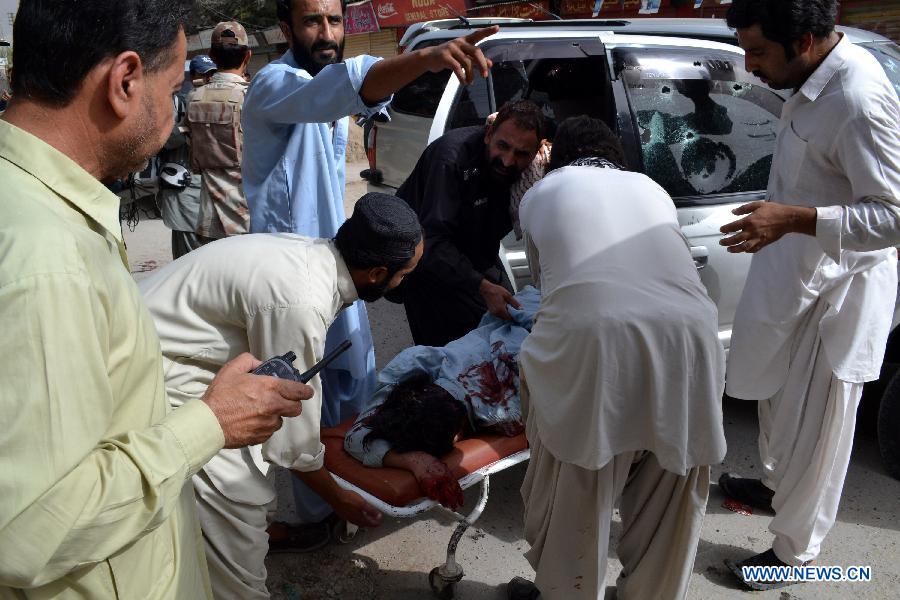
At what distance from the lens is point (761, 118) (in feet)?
12.1

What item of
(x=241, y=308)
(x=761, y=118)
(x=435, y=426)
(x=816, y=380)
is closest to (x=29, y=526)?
(x=241, y=308)

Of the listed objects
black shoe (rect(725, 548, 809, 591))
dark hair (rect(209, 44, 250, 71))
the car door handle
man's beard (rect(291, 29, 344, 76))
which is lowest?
black shoe (rect(725, 548, 809, 591))

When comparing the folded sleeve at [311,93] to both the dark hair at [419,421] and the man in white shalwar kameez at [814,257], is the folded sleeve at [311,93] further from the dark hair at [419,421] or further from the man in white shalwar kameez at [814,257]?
the man in white shalwar kameez at [814,257]

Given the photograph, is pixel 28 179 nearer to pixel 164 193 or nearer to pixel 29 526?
pixel 29 526

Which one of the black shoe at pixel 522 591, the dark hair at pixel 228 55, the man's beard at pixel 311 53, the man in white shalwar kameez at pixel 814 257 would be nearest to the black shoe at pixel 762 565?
the man in white shalwar kameez at pixel 814 257

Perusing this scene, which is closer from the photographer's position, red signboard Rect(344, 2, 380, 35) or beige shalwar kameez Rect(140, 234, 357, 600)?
beige shalwar kameez Rect(140, 234, 357, 600)

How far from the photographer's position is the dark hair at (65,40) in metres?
1.00

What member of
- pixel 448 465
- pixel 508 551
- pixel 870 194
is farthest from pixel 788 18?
pixel 508 551

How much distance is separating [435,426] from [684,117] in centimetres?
220

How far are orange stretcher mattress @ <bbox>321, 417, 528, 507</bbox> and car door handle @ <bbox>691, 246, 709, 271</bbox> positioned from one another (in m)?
1.36

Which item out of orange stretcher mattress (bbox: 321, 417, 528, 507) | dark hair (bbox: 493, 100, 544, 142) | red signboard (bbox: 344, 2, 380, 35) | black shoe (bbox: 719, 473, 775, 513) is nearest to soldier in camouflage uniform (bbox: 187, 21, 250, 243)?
dark hair (bbox: 493, 100, 544, 142)

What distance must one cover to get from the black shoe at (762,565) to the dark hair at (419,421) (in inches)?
49.7

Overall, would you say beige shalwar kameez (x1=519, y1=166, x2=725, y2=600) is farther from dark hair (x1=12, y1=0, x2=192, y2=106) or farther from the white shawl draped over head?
dark hair (x1=12, y1=0, x2=192, y2=106)

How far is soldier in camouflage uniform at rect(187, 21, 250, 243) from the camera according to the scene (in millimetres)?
4180
